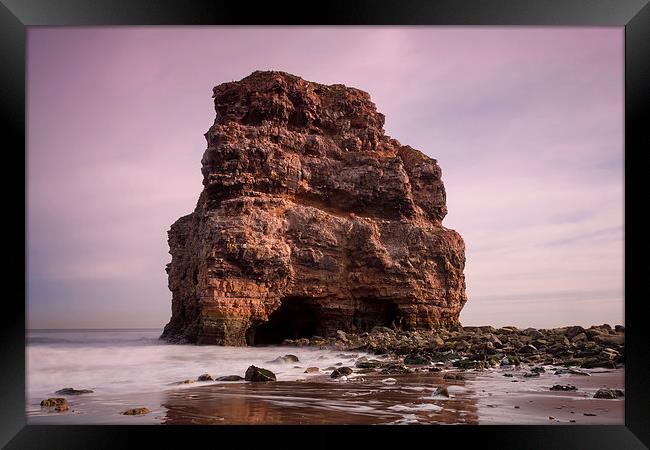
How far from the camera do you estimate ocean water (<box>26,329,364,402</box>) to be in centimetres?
978

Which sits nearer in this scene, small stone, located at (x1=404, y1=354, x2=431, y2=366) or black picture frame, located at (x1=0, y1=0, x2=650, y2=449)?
black picture frame, located at (x1=0, y1=0, x2=650, y2=449)

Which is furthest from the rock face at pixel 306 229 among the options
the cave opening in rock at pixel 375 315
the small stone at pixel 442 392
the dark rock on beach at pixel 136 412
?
the small stone at pixel 442 392

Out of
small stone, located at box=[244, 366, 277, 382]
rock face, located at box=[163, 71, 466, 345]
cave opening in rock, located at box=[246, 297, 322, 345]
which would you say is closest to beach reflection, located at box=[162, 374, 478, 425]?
small stone, located at box=[244, 366, 277, 382]

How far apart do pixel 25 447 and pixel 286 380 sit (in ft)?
15.8

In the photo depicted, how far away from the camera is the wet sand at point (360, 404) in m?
7.50

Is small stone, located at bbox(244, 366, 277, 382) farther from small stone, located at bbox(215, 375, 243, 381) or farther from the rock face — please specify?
the rock face

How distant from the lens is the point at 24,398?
25.8 feet

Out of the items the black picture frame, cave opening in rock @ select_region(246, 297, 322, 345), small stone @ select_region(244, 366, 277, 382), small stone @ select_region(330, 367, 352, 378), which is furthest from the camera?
cave opening in rock @ select_region(246, 297, 322, 345)

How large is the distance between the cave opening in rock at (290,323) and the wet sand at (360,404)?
10370mm

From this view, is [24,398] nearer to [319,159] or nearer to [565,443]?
[565,443]

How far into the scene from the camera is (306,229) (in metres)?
19.9

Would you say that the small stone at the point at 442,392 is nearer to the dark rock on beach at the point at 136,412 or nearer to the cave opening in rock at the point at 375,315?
the dark rock on beach at the point at 136,412

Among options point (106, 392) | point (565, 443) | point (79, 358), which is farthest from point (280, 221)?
point (565, 443)

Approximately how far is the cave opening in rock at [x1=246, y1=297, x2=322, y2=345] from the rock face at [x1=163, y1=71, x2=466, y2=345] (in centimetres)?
7
